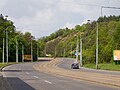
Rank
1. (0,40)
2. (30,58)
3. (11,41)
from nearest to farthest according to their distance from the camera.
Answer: (0,40) < (11,41) < (30,58)

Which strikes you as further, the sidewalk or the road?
the sidewalk

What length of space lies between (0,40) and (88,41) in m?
34.5

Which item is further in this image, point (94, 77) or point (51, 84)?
point (94, 77)

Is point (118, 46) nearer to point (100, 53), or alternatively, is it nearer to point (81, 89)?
point (100, 53)

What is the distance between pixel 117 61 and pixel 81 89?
72.4 meters

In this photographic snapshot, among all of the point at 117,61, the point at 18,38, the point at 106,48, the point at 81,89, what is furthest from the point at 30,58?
the point at 81,89

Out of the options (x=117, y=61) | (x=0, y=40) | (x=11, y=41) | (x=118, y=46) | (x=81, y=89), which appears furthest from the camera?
(x=11, y=41)

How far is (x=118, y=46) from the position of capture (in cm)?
11938

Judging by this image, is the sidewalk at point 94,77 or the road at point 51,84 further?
the sidewalk at point 94,77

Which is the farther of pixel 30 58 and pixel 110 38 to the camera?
pixel 30 58

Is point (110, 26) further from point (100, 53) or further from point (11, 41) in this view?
point (11, 41)

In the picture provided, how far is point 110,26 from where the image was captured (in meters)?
144

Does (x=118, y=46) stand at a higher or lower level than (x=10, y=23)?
lower

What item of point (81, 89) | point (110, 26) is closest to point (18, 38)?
point (110, 26)
